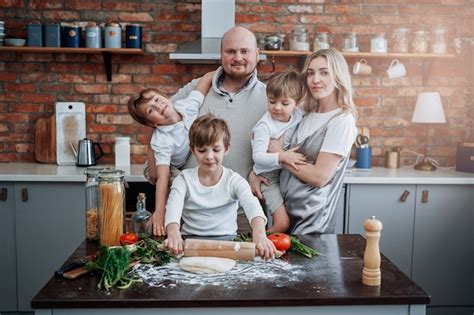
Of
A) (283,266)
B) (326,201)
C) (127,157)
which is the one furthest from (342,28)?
(283,266)

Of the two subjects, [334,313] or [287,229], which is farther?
[287,229]

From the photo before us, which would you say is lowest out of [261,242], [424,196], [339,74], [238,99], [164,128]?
[424,196]

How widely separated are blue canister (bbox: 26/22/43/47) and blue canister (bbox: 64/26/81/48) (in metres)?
0.17

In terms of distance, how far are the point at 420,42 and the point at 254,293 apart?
9.45 ft

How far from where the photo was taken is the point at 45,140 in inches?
154

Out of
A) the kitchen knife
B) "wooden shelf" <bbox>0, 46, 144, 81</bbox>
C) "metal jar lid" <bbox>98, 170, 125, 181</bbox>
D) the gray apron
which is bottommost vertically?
the kitchen knife

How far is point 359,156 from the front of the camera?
380cm

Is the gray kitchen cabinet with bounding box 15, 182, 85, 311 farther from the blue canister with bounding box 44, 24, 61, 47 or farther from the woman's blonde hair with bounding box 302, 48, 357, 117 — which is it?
the woman's blonde hair with bounding box 302, 48, 357, 117

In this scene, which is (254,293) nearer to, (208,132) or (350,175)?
(208,132)

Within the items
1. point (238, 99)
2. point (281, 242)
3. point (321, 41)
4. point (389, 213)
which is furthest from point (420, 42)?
point (281, 242)

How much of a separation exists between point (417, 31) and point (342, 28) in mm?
520

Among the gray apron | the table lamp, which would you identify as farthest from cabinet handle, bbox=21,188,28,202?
the table lamp

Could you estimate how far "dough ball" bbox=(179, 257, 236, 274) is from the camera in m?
1.70

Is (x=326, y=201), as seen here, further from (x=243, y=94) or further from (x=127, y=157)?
(x=127, y=157)
